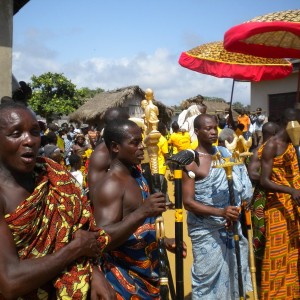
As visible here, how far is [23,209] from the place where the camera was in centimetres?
185

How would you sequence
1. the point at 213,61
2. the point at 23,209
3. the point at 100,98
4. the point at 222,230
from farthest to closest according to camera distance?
1. the point at 100,98
2. the point at 213,61
3. the point at 222,230
4. the point at 23,209

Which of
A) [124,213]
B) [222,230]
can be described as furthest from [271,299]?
[124,213]

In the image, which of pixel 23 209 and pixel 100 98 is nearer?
pixel 23 209

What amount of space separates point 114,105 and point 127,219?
20.2 metres

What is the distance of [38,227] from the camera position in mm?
1898

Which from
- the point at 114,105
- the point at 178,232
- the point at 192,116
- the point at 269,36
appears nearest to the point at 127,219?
the point at 178,232

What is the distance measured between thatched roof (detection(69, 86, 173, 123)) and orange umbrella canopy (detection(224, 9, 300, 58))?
50.8ft

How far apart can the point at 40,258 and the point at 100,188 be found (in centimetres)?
93

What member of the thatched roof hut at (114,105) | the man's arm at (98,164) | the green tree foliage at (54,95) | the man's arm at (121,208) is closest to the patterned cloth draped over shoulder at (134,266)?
the man's arm at (121,208)

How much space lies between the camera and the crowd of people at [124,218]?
1.88 m

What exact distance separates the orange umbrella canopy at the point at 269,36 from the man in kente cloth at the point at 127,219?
4.56 ft

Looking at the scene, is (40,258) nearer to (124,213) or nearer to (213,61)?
(124,213)

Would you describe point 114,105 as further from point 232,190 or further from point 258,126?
point 232,190

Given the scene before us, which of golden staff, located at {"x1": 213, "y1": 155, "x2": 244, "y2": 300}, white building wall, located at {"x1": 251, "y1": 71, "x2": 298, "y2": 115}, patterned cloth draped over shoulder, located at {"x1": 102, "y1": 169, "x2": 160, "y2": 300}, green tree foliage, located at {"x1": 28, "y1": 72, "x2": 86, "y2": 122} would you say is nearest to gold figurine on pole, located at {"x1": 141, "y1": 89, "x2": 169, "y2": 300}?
patterned cloth draped over shoulder, located at {"x1": 102, "y1": 169, "x2": 160, "y2": 300}
